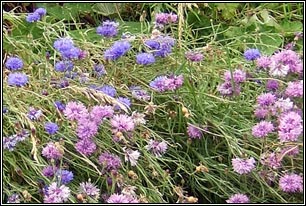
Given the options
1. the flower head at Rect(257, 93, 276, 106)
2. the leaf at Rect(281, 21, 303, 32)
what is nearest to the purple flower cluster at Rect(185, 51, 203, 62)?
the flower head at Rect(257, 93, 276, 106)

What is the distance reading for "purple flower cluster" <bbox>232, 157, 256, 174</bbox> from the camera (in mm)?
1275

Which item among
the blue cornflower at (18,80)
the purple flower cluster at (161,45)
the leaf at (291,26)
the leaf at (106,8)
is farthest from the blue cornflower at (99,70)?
the leaf at (291,26)

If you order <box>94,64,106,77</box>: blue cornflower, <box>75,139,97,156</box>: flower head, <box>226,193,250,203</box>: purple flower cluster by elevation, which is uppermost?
<box>75,139,97,156</box>: flower head

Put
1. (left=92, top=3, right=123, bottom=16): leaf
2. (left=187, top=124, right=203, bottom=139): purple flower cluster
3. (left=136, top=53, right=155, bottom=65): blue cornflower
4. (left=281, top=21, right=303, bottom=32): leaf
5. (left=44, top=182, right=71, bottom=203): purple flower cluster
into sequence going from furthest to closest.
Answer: (left=92, top=3, right=123, bottom=16): leaf < (left=281, top=21, right=303, bottom=32): leaf < (left=136, top=53, right=155, bottom=65): blue cornflower < (left=187, top=124, right=203, bottom=139): purple flower cluster < (left=44, top=182, right=71, bottom=203): purple flower cluster

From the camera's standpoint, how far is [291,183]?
1.25m

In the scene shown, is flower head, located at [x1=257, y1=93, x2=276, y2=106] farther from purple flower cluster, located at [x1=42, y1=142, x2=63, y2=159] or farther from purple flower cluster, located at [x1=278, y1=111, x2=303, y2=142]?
purple flower cluster, located at [x1=42, y1=142, x2=63, y2=159]

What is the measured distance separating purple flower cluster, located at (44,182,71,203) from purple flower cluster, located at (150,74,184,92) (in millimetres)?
354

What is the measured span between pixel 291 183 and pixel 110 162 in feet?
1.17

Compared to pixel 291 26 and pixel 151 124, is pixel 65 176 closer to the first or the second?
pixel 151 124

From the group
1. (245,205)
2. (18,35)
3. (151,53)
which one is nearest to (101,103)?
(151,53)

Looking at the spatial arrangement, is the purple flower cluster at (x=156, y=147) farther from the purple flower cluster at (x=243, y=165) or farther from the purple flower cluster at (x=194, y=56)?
the purple flower cluster at (x=194, y=56)

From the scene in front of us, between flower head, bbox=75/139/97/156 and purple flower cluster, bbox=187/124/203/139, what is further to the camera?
purple flower cluster, bbox=187/124/203/139

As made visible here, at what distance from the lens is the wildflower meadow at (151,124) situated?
128 centimetres

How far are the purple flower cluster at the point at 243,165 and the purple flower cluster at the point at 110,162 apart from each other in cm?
23
